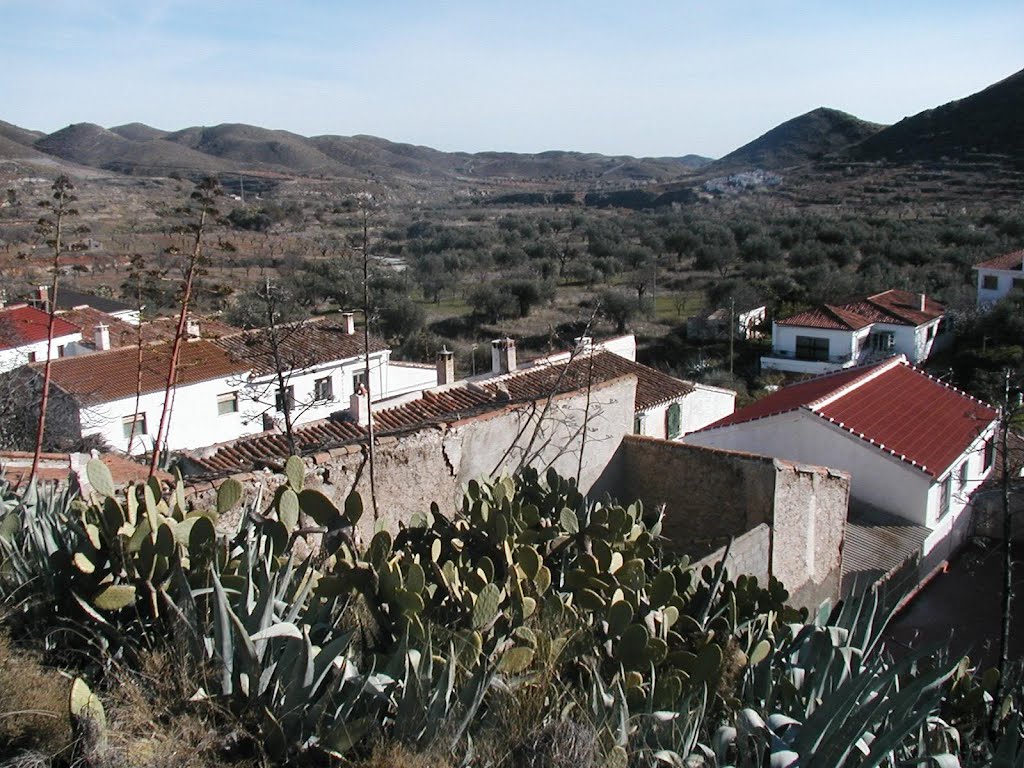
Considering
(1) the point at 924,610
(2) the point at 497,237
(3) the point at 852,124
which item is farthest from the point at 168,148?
(1) the point at 924,610

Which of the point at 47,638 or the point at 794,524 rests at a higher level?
the point at 47,638

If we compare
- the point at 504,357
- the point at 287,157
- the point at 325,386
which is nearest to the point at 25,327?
the point at 325,386

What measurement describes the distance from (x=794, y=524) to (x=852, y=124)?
104111 mm

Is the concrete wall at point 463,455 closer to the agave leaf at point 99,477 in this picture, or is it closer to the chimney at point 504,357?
the agave leaf at point 99,477

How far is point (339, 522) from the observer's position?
5.73 m

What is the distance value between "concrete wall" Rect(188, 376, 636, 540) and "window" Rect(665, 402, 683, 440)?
10.2m

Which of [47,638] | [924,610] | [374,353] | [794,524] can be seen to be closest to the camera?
[47,638]

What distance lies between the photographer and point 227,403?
23438mm

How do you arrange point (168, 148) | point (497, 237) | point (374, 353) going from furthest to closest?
point (168, 148), point (497, 237), point (374, 353)

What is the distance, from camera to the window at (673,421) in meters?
20.2

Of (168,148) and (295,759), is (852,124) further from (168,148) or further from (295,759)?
(295,759)

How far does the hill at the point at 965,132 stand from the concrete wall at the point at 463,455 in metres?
69.5

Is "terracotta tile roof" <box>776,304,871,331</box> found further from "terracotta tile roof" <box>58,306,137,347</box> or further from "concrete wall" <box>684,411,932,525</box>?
"terracotta tile roof" <box>58,306,137,347</box>

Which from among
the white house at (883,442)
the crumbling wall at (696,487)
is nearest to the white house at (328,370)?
the white house at (883,442)
